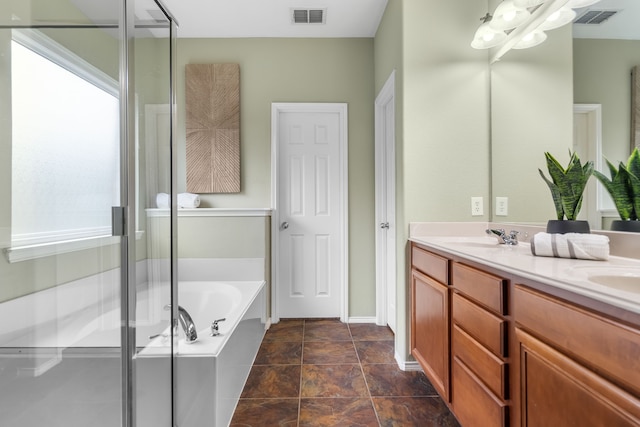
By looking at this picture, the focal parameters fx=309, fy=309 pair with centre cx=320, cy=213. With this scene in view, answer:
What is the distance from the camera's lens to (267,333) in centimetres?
266

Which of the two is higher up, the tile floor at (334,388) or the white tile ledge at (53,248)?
the white tile ledge at (53,248)

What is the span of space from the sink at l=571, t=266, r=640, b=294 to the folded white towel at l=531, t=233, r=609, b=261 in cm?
13

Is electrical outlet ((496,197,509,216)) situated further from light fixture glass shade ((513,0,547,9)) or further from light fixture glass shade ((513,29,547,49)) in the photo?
light fixture glass shade ((513,0,547,9))

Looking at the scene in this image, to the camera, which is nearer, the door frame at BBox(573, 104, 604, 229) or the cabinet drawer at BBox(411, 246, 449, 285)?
the door frame at BBox(573, 104, 604, 229)

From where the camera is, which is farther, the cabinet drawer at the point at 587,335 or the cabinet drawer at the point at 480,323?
the cabinet drawer at the point at 480,323

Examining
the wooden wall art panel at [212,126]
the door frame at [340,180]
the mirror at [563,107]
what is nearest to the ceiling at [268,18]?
the wooden wall art panel at [212,126]

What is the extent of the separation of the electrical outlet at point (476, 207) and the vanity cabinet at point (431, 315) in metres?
0.48

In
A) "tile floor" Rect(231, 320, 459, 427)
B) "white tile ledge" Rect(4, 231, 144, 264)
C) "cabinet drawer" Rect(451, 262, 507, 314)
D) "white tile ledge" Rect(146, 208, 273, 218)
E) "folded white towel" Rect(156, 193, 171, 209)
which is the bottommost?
"tile floor" Rect(231, 320, 459, 427)

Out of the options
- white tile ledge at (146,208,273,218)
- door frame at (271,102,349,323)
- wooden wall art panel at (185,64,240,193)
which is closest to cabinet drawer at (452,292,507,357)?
door frame at (271,102,349,323)

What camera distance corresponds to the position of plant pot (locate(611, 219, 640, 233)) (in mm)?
1142

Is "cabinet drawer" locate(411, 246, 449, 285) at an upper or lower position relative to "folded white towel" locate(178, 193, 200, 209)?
lower

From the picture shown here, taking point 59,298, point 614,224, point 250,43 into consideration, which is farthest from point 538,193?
point 250,43

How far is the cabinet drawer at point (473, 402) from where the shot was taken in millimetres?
1048

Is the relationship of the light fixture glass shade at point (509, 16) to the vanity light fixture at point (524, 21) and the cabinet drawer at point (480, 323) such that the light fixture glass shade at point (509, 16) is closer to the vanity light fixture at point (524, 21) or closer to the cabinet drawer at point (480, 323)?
the vanity light fixture at point (524, 21)
